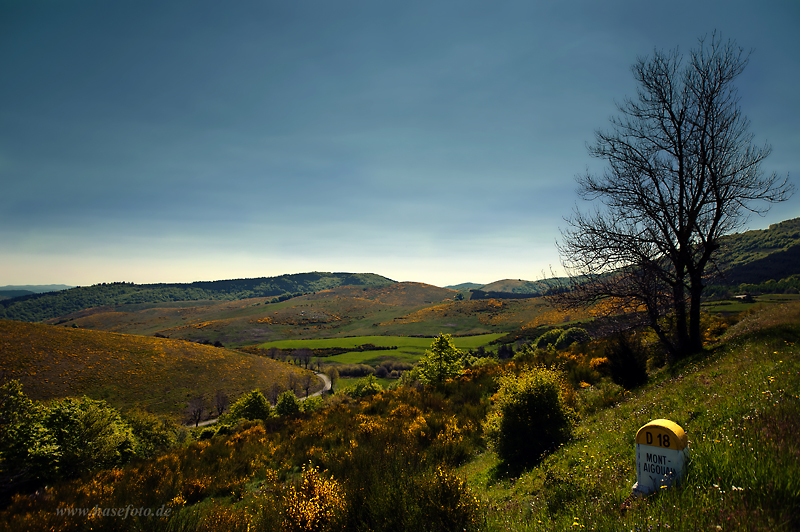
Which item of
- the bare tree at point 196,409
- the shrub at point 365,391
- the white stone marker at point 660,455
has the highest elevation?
the white stone marker at point 660,455

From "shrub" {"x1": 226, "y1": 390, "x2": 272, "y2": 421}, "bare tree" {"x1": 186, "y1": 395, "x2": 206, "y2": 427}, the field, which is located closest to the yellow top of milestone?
"shrub" {"x1": 226, "y1": 390, "x2": 272, "y2": 421}

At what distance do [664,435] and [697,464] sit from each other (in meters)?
0.76

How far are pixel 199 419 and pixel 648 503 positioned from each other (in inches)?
2513

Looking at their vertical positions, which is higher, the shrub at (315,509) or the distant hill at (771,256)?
the distant hill at (771,256)

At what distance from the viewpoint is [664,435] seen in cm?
363

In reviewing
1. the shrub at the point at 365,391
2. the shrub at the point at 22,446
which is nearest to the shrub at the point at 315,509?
the shrub at the point at 22,446

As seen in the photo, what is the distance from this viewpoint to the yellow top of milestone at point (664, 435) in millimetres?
3531

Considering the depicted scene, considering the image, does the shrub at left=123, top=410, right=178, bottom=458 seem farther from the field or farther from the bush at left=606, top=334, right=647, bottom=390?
the field

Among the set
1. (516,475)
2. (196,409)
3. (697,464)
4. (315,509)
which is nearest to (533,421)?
(516,475)

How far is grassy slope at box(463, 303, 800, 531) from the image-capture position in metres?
3.02

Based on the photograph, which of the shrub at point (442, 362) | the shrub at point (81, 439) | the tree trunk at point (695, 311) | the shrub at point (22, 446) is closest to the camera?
the shrub at point (22, 446)

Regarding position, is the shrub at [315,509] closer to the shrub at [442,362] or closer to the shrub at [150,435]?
the shrub at [442,362]

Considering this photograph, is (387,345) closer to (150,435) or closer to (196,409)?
(196,409)

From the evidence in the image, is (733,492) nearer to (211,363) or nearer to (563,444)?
(563,444)
